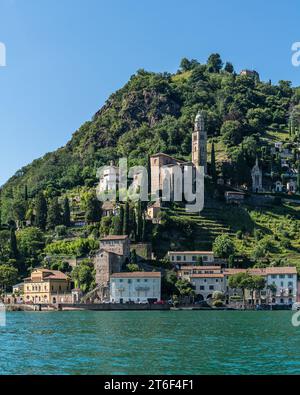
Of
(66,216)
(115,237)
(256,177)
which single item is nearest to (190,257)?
(115,237)

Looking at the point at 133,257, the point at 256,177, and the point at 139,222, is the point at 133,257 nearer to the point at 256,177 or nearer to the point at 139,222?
the point at 139,222

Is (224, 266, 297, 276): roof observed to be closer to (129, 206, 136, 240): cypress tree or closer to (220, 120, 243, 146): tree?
(129, 206, 136, 240): cypress tree

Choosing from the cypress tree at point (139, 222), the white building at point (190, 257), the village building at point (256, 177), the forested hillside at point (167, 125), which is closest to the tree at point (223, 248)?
the white building at point (190, 257)

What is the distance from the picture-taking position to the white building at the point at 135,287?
90.4 metres

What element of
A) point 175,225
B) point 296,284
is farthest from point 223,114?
point 296,284

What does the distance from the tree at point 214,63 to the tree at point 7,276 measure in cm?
11368

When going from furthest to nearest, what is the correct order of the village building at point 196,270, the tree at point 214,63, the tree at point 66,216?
the tree at point 214,63 → the tree at point 66,216 → the village building at point 196,270

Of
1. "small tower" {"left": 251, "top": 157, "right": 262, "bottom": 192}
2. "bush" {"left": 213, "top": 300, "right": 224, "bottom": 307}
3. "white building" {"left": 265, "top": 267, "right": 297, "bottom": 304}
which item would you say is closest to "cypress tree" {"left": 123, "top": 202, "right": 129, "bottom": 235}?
"bush" {"left": 213, "top": 300, "right": 224, "bottom": 307}

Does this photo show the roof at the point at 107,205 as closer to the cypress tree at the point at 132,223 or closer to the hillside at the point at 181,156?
the hillside at the point at 181,156

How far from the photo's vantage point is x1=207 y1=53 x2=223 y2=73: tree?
19650 centimetres

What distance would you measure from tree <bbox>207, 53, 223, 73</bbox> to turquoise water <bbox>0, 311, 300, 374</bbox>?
490 feet
